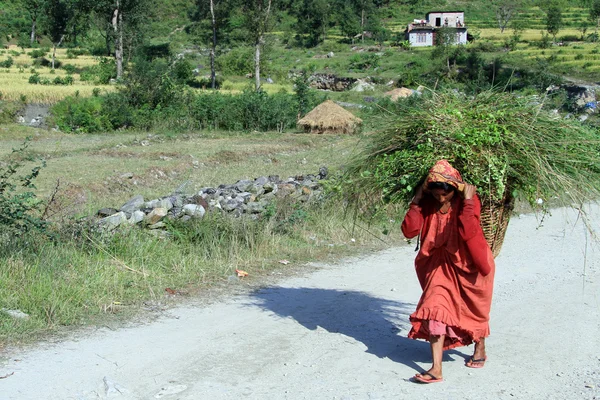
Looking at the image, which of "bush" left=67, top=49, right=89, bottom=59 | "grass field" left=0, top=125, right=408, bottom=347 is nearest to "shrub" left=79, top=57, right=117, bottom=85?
"bush" left=67, top=49, right=89, bottom=59

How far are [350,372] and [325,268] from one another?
324 centimetres

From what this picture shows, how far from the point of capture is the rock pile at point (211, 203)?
859 cm

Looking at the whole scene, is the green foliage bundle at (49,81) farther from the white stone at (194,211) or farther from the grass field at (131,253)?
the white stone at (194,211)

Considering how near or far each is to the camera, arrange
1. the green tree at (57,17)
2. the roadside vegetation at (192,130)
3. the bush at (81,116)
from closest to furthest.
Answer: the roadside vegetation at (192,130) → the bush at (81,116) → the green tree at (57,17)

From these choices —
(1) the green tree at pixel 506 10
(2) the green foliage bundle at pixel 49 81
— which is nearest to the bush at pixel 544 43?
(1) the green tree at pixel 506 10

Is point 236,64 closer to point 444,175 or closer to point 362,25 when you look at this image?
point 362,25

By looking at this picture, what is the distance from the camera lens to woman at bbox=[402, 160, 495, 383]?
15.4 ft

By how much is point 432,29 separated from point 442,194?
6716 cm

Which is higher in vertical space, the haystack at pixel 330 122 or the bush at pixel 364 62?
the bush at pixel 364 62

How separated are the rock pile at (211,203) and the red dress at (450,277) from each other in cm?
407

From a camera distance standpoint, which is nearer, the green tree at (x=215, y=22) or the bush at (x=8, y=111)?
the bush at (x=8, y=111)

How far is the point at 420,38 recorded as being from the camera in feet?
228

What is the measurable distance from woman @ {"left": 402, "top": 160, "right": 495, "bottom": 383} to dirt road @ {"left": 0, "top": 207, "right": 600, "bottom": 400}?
323mm

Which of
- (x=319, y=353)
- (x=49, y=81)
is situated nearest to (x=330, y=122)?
(x=319, y=353)
